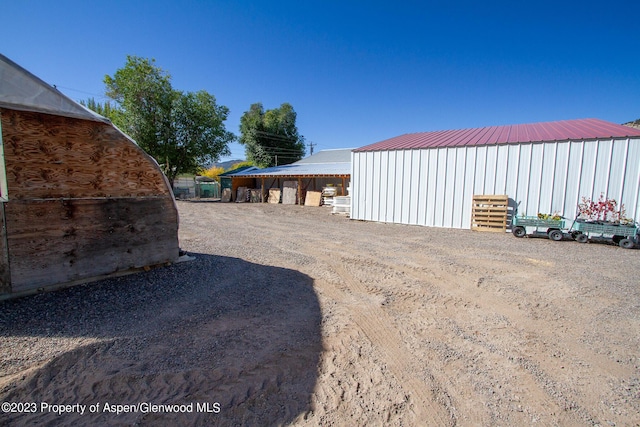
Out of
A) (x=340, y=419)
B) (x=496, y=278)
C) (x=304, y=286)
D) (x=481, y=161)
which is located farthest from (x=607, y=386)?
(x=481, y=161)

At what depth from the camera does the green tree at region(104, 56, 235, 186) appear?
2459 cm

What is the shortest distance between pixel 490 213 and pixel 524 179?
170cm

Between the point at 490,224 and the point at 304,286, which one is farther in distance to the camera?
the point at 490,224

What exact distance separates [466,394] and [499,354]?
0.87 m

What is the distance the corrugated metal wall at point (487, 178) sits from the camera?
9.03 meters

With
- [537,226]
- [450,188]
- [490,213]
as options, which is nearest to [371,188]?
[450,188]

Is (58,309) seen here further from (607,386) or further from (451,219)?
(451,219)

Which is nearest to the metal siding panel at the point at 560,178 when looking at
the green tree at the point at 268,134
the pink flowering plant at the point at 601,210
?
the pink flowering plant at the point at 601,210

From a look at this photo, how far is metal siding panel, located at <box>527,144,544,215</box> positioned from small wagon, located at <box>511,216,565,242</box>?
2.63ft

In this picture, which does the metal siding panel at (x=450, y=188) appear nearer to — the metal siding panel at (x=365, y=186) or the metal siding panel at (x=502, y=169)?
the metal siding panel at (x=502, y=169)

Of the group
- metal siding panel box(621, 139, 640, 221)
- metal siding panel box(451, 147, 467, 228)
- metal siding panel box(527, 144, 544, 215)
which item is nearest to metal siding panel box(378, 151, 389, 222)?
metal siding panel box(451, 147, 467, 228)

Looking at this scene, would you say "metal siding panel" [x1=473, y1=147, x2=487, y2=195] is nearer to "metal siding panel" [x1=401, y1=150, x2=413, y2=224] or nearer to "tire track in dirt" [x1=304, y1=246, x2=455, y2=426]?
"metal siding panel" [x1=401, y1=150, x2=413, y2=224]

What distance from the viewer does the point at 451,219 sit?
37.8 ft

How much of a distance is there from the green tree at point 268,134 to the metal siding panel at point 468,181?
2702cm
